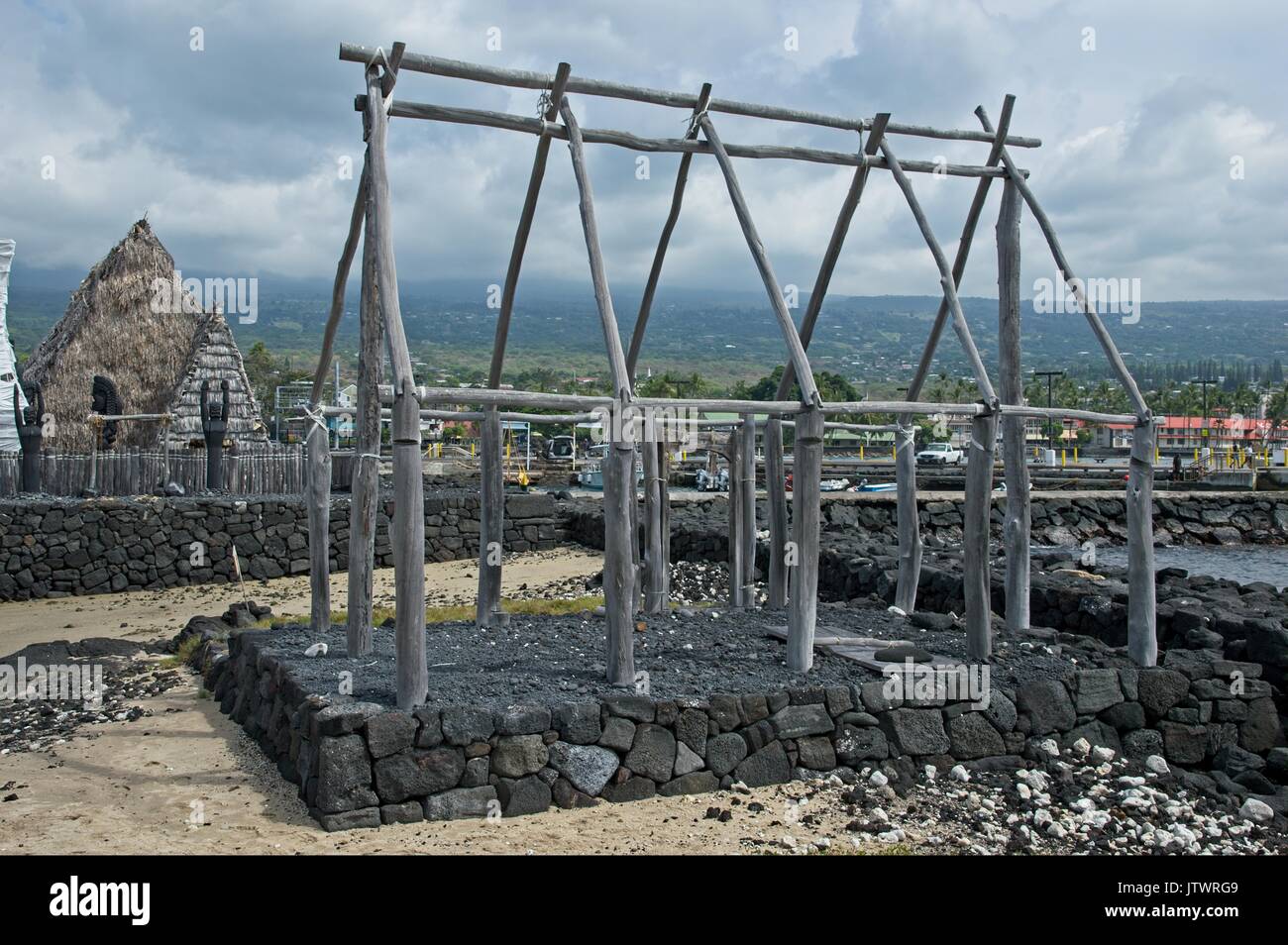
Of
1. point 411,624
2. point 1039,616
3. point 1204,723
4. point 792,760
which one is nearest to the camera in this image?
point 411,624

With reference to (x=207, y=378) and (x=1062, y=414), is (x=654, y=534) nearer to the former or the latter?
(x=1062, y=414)

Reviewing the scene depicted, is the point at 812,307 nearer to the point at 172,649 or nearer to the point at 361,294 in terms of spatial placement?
the point at 361,294

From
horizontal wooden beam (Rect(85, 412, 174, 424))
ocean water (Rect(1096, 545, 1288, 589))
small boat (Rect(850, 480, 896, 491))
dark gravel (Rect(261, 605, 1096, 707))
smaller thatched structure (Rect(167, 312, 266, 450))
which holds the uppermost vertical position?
smaller thatched structure (Rect(167, 312, 266, 450))

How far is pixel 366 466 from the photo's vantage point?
9.01m

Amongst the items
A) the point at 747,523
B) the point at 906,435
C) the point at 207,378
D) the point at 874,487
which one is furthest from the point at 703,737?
the point at 874,487

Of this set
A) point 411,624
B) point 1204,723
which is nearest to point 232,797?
point 411,624

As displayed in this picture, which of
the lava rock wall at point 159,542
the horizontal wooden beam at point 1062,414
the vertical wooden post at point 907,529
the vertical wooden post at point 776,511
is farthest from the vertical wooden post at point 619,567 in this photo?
the lava rock wall at point 159,542

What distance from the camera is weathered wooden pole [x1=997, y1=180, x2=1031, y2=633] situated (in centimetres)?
1017

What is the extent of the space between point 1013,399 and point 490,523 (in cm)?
506

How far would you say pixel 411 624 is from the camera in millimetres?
7105

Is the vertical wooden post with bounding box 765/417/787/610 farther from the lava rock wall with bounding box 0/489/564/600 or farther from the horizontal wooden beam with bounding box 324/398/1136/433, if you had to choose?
the lava rock wall with bounding box 0/489/564/600

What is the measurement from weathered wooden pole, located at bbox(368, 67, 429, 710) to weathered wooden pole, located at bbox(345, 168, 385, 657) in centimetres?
157

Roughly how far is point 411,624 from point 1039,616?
7705mm

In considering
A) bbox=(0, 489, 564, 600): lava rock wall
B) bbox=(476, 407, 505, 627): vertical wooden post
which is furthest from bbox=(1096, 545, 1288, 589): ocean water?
bbox=(476, 407, 505, 627): vertical wooden post
